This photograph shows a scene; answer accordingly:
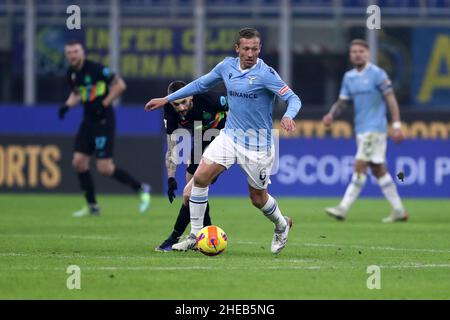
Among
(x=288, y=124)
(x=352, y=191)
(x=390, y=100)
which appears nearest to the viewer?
(x=288, y=124)

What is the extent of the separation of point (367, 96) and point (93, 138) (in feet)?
12.5

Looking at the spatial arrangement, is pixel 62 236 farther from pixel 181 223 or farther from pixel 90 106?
pixel 90 106

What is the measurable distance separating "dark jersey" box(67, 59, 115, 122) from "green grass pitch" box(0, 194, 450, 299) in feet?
4.72

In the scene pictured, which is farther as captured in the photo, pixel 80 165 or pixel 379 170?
pixel 80 165

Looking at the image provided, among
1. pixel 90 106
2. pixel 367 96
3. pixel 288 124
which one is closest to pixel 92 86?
pixel 90 106

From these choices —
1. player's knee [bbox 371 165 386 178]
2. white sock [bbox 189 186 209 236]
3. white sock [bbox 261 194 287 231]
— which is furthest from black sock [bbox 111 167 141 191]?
white sock [bbox 261 194 287 231]

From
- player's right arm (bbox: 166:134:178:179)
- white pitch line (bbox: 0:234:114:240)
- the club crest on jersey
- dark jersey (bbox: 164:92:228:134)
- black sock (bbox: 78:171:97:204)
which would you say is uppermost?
the club crest on jersey

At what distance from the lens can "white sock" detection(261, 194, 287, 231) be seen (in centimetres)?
1155

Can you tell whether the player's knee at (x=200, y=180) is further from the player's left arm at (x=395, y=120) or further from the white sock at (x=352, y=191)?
the white sock at (x=352, y=191)

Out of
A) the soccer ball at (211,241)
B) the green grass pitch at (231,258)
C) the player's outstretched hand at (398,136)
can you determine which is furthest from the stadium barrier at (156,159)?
the soccer ball at (211,241)

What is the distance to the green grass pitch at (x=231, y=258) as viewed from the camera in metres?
9.06

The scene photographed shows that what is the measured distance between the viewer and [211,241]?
1122cm

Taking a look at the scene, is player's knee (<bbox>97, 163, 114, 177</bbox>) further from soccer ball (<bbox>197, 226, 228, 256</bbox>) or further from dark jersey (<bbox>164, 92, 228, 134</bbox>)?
soccer ball (<bbox>197, 226, 228, 256</bbox>)
